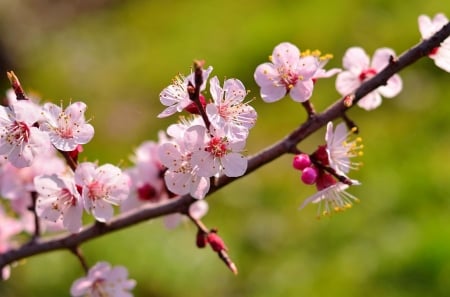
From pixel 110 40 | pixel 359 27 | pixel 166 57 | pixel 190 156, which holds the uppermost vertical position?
pixel 110 40

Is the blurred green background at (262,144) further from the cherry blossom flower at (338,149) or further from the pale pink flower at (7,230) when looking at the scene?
the cherry blossom flower at (338,149)

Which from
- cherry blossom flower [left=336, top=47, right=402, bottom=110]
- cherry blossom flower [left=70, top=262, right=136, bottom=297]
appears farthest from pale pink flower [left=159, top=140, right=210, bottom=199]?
cherry blossom flower [left=336, top=47, right=402, bottom=110]

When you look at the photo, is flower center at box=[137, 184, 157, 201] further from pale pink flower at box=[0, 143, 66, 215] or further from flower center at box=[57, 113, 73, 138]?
flower center at box=[57, 113, 73, 138]

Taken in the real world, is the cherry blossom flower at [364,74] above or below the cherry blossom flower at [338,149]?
above

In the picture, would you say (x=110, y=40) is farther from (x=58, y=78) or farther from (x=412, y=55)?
(x=412, y=55)

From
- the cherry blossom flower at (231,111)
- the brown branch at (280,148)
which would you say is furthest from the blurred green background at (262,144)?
the cherry blossom flower at (231,111)

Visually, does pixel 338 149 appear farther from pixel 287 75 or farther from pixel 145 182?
pixel 145 182

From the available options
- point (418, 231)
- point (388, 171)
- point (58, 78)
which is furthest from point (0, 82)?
point (418, 231)
